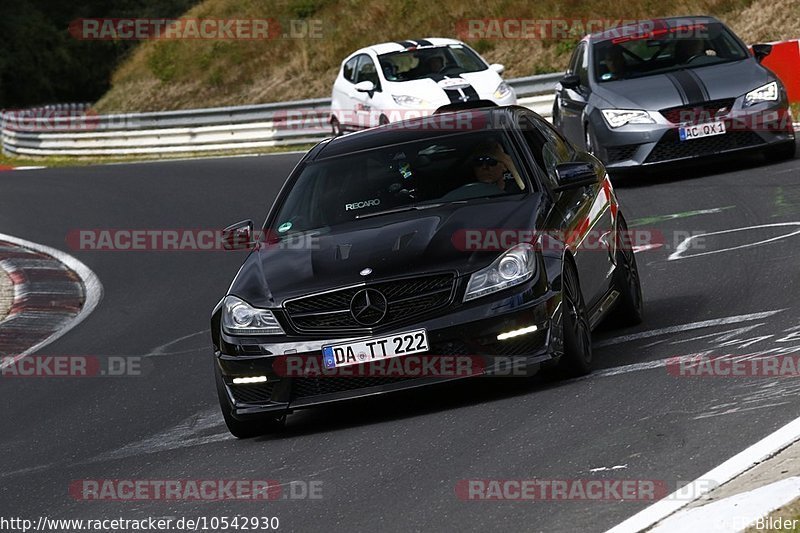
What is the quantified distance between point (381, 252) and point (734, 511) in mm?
3152

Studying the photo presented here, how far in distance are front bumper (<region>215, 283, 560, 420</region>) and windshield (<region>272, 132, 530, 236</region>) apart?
1.16m

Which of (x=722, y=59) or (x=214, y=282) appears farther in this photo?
(x=722, y=59)

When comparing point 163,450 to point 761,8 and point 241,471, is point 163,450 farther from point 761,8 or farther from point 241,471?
point 761,8

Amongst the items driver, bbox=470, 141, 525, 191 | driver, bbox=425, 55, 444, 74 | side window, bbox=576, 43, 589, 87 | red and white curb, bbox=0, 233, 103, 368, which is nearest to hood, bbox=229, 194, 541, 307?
driver, bbox=470, 141, 525, 191

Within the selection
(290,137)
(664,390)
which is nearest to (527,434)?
(664,390)

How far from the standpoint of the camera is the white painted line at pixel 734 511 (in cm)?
481

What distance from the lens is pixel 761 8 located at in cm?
2908

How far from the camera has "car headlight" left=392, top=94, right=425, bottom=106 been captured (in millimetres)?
21078

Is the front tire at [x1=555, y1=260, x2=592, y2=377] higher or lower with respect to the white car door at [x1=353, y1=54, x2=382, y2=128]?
higher

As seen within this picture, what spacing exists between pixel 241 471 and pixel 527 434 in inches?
52.5

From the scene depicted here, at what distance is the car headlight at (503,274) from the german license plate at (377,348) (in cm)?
32

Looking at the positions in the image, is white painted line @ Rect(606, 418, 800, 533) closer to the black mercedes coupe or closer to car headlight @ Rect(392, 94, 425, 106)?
the black mercedes coupe

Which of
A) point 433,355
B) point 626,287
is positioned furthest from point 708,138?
point 433,355

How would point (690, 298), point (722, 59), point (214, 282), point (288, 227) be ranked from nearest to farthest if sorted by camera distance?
point (288, 227), point (690, 298), point (214, 282), point (722, 59)
